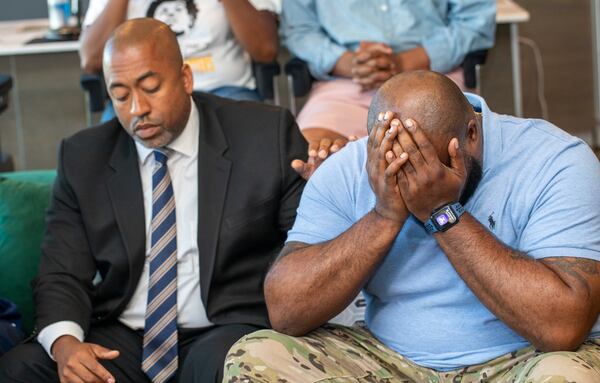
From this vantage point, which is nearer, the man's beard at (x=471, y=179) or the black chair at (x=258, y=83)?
the man's beard at (x=471, y=179)

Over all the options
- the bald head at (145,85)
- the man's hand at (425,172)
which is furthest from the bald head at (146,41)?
the man's hand at (425,172)

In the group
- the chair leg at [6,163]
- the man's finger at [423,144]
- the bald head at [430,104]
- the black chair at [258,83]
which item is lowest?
the chair leg at [6,163]

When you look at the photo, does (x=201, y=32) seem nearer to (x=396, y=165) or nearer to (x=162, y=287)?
(x=162, y=287)

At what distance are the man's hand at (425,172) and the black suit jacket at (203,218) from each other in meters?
0.61

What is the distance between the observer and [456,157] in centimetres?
219

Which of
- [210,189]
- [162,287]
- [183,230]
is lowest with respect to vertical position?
[162,287]

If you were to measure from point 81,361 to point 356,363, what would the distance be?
0.65 m

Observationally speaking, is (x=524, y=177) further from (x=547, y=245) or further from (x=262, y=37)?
(x=262, y=37)

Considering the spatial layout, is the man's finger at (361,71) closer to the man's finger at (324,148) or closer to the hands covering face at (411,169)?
the man's finger at (324,148)

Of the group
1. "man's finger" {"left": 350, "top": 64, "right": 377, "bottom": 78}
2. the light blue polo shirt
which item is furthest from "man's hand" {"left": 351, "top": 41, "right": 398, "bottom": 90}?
the light blue polo shirt

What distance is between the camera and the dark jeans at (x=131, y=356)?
2.56 meters

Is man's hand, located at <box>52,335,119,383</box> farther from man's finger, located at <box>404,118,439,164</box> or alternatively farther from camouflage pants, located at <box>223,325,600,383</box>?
man's finger, located at <box>404,118,439,164</box>

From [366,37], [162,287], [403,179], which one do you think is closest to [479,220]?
[403,179]

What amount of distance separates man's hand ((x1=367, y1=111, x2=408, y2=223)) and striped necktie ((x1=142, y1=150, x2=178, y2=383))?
69cm
